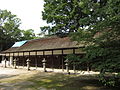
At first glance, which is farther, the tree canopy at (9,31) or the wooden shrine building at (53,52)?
the tree canopy at (9,31)

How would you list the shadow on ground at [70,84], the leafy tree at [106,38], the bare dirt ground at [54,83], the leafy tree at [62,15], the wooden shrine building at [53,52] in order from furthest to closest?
the leafy tree at [62,15] → the wooden shrine building at [53,52] → the bare dirt ground at [54,83] → the shadow on ground at [70,84] → the leafy tree at [106,38]

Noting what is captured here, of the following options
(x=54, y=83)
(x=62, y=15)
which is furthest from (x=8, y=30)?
(x=54, y=83)

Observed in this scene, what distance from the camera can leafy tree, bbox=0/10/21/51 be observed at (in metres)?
36.8

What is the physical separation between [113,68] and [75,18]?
59.0 ft

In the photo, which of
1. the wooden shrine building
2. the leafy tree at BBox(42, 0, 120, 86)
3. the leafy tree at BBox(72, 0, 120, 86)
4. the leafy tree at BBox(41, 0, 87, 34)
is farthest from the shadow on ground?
the leafy tree at BBox(41, 0, 87, 34)

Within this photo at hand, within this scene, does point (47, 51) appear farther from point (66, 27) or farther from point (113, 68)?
point (113, 68)

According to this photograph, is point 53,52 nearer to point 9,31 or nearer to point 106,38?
point 106,38

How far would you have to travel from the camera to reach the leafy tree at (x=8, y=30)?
3678cm

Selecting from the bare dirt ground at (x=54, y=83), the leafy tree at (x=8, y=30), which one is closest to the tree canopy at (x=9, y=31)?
the leafy tree at (x=8, y=30)

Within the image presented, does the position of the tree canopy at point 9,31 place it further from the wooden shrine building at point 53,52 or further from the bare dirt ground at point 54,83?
the bare dirt ground at point 54,83

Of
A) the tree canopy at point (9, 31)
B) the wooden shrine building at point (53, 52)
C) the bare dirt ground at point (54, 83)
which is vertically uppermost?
the tree canopy at point (9, 31)

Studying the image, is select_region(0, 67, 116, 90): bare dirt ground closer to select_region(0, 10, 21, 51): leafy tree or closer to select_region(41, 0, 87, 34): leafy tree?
select_region(41, 0, 87, 34): leafy tree

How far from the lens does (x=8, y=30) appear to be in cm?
3697

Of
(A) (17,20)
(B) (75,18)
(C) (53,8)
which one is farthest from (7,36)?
(B) (75,18)
